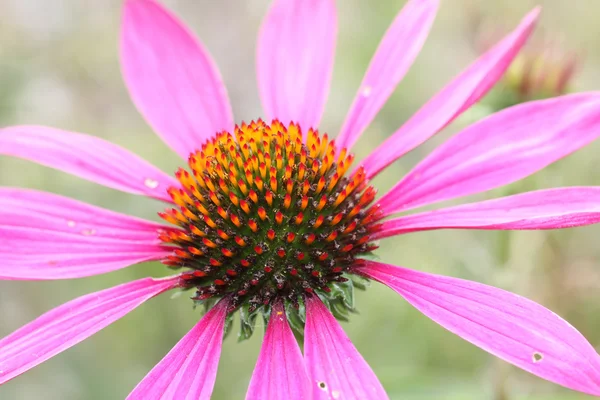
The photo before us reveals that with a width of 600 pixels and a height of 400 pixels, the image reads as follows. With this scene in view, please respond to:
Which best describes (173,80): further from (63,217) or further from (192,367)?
(192,367)

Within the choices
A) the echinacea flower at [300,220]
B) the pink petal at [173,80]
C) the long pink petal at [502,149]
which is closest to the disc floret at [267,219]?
the echinacea flower at [300,220]

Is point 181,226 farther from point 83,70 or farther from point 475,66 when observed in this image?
point 83,70

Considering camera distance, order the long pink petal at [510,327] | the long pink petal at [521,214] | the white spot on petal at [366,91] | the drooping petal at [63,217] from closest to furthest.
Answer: the long pink petal at [510,327], the long pink petal at [521,214], the drooping petal at [63,217], the white spot on petal at [366,91]

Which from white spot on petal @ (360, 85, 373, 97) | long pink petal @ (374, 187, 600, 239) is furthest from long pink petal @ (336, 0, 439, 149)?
long pink petal @ (374, 187, 600, 239)

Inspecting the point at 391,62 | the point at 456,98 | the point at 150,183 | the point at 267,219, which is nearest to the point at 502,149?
the point at 456,98

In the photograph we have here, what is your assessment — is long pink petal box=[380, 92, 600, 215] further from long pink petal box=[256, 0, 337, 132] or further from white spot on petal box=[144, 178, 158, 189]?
white spot on petal box=[144, 178, 158, 189]

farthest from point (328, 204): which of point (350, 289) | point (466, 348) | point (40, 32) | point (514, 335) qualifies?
point (40, 32)

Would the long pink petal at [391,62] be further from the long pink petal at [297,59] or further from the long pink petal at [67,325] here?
the long pink petal at [67,325]
